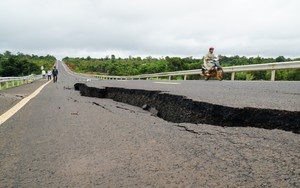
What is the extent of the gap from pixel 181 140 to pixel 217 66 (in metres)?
11.1

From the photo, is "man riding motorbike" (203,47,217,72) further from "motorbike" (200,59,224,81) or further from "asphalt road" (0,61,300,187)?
"asphalt road" (0,61,300,187)

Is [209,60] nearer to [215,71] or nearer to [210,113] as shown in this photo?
[215,71]

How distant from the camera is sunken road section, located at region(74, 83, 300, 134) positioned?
343 centimetres

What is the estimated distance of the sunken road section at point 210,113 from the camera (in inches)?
135

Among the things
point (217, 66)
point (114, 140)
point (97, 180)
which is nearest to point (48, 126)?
point (114, 140)

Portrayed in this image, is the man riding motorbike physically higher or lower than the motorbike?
higher

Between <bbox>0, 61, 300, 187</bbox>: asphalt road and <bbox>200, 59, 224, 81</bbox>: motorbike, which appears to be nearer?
<bbox>0, 61, 300, 187</bbox>: asphalt road

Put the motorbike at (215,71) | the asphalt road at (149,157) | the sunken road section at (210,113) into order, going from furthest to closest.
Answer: the motorbike at (215,71)
the sunken road section at (210,113)
the asphalt road at (149,157)

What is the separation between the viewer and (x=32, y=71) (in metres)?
85.2

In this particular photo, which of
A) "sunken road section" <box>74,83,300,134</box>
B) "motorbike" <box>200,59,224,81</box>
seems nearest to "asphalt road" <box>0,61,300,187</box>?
"sunken road section" <box>74,83,300,134</box>

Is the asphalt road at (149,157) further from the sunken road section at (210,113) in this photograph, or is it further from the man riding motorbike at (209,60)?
the man riding motorbike at (209,60)

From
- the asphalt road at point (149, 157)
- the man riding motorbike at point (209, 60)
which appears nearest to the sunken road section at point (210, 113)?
the asphalt road at point (149, 157)

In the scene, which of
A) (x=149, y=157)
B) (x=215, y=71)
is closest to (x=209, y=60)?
(x=215, y=71)

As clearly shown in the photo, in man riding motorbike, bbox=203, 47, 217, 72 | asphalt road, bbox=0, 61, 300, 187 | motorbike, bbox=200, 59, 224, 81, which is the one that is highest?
man riding motorbike, bbox=203, 47, 217, 72
